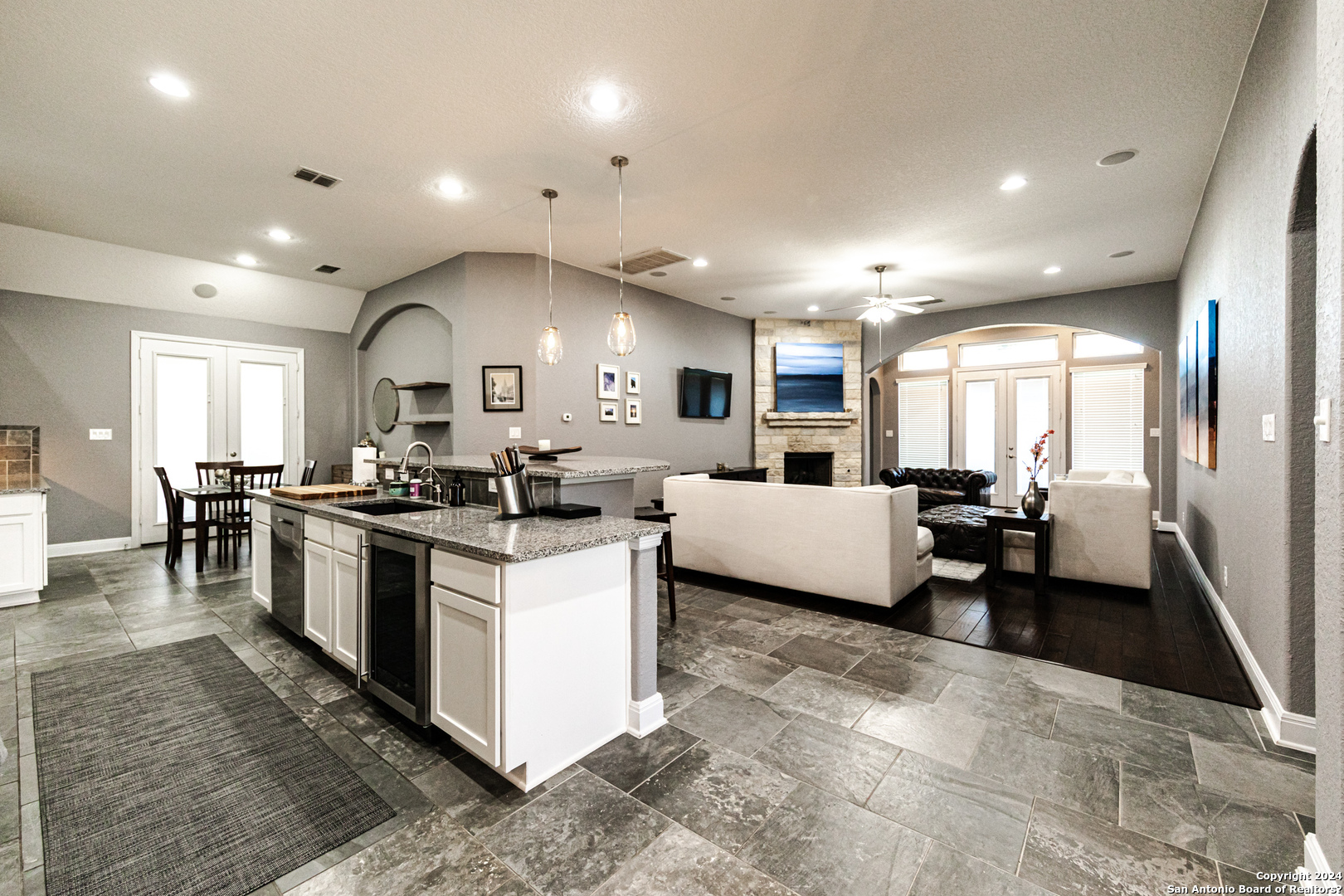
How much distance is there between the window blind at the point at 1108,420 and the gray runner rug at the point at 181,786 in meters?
8.97

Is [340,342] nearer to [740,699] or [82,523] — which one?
[82,523]

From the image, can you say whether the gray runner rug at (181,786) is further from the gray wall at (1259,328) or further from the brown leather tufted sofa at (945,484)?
the brown leather tufted sofa at (945,484)

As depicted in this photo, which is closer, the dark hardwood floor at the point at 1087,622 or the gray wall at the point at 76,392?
the dark hardwood floor at the point at 1087,622

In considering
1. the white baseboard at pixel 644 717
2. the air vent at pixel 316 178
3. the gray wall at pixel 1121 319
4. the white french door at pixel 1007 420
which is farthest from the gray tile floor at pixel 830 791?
the white french door at pixel 1007 420

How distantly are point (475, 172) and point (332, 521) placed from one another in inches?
95.4

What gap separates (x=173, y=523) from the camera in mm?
→ 5129

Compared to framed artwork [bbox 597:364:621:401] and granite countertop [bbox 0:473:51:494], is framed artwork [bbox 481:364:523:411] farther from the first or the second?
granite countertop [bbox 0:473:51:494]

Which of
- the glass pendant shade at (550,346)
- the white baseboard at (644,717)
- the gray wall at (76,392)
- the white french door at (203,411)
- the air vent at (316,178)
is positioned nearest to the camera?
the white baseboard at (644,717)

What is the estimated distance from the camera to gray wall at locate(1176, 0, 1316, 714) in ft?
6.88

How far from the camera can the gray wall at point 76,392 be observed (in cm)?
519

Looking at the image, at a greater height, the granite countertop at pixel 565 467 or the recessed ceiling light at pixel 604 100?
the recessed ceiling light at pixel 604 100

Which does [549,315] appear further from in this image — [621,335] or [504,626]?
[504,626]

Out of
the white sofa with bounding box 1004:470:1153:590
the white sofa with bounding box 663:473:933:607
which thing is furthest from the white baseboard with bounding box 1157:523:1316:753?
the white sofa with bounding box 663:473:933:607

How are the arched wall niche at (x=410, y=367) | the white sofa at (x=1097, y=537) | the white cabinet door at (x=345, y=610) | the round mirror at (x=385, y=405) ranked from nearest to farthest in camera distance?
1. the white cabinet door at (x=345, y=610)
2. the white sofa at (x=1097, y=537)
3. the arched wall niche at (x=410, y=367)
4. the round mirror at (x=385, y=405)
